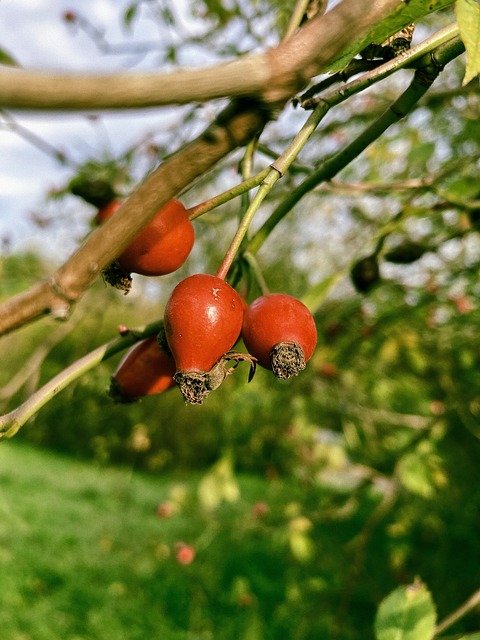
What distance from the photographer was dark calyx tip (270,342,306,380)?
0.68m

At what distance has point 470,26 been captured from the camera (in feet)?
1.85

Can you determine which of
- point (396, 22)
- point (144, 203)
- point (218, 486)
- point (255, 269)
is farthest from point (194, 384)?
point (218, 486)

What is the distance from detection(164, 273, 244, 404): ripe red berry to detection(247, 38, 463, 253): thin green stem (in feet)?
0.53

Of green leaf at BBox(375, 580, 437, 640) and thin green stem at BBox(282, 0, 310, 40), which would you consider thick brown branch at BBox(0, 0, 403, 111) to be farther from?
green leaf at BBox(375, 580, 437, 640)

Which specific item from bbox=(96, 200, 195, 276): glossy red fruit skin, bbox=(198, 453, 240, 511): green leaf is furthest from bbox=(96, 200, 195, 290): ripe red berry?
bbox=(198, 453, 240, 511): green leaf

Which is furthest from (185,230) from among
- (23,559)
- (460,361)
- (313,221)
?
(313,221)

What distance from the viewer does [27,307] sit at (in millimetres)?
412

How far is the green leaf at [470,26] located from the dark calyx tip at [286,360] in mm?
341

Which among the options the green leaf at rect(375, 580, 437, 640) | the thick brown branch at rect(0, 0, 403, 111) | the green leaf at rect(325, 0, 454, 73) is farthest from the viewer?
the green leaf at rect(375, 580, 437, 640)

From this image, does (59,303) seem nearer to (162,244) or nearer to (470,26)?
(162,244)

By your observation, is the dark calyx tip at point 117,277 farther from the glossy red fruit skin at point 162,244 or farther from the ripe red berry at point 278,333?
the ripe red berry at point 278,333

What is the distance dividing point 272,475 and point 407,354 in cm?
133

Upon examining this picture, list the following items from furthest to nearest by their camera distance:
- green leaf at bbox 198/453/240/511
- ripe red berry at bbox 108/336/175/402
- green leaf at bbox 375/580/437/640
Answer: green leaf at bbox 198/453/240/511 → green leaf at bbox 375/580/437/640 → ripe red berry at bbox 108/336/175/402

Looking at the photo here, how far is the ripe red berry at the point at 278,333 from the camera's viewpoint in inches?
26.7
